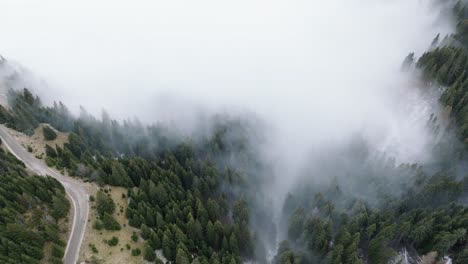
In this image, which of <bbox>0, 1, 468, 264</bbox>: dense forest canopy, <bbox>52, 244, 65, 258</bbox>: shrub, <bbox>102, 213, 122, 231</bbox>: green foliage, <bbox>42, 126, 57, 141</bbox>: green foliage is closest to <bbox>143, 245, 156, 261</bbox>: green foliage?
<bbox>0, 1, 468, 264</bbox>: dense forest canopy

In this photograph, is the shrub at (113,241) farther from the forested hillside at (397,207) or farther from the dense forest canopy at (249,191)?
the forested hillside at (397,207)

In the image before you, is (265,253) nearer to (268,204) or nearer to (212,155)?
(268,204)

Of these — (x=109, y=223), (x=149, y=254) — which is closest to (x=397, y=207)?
(x=149, y=254)

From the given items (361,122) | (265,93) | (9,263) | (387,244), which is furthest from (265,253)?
(265,93)

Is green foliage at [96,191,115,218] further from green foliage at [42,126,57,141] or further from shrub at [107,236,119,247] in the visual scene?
green foliage at [42,126,57,141]

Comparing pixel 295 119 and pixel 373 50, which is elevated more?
pixel 373 50

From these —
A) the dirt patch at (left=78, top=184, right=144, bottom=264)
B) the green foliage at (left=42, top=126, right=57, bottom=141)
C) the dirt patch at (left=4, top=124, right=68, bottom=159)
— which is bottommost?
the dirt patch at (left=78, top=184, right=144, bottom=264)
